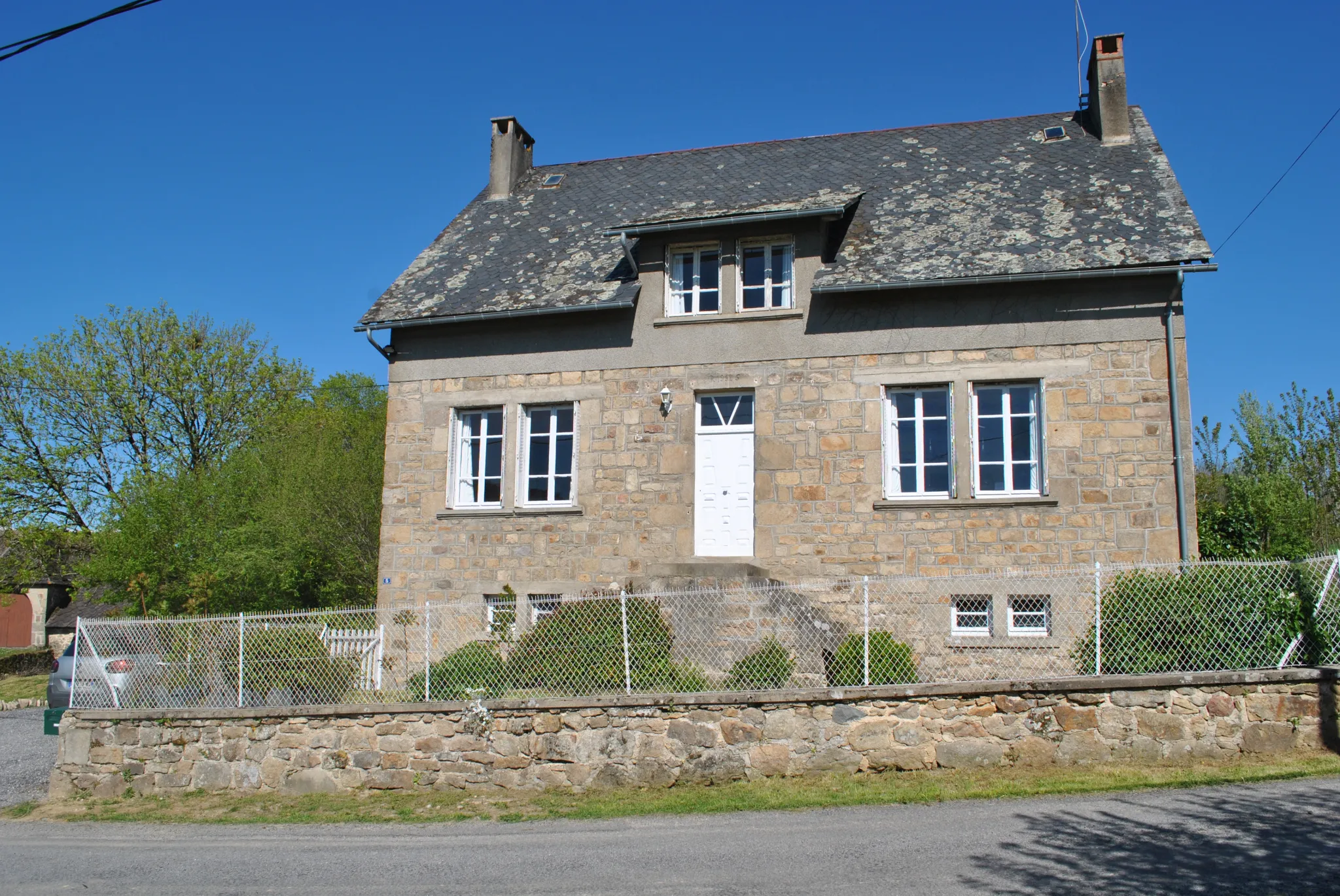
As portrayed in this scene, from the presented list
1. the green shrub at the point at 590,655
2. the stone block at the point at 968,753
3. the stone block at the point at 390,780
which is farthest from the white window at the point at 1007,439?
the stone block at the point at 390,780

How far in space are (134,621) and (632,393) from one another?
6.96m

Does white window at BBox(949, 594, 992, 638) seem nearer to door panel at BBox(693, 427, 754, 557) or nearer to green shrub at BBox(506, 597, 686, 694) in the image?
door panel at BBox(693, 427, 754, 557)

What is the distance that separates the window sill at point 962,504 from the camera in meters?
13.4

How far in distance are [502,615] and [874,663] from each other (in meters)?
4.85

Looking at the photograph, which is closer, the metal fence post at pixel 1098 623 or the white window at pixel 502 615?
the metal fence post at pixel 1098 623

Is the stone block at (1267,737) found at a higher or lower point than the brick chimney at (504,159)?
lower

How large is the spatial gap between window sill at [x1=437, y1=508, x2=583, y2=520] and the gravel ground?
595 cm

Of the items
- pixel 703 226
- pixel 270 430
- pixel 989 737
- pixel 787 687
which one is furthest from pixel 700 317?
pixel 270 430

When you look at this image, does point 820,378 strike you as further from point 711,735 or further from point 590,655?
point 711,735

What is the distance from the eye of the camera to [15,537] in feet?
112

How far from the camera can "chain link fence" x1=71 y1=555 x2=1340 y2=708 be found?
9969 millimetres

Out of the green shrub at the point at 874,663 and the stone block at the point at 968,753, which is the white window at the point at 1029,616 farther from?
the stone block at the point at 968,753

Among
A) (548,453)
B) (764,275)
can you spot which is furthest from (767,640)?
(764,275)

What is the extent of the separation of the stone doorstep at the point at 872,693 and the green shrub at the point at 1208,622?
0.30 meters
